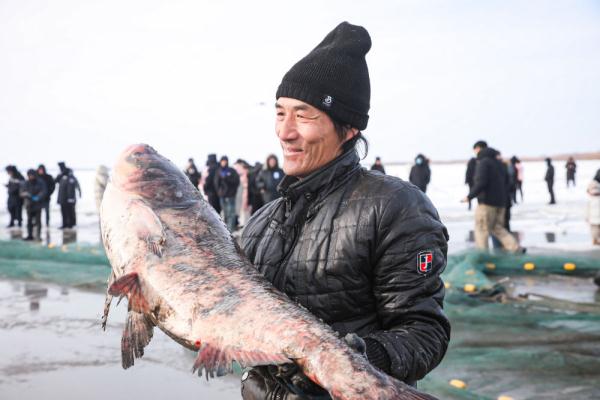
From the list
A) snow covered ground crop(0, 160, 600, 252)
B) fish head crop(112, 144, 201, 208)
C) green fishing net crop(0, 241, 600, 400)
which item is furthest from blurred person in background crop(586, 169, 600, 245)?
fish head crop(112, 144, 201, 208)

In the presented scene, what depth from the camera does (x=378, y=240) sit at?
1920 mm

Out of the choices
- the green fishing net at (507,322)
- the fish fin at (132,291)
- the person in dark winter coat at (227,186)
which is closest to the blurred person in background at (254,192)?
the person in dark winter coat at (227,186)

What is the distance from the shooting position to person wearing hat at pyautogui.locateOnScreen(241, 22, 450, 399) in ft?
6.09

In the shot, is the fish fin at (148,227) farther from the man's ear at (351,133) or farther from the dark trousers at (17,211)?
the dark trousers at (17,211)

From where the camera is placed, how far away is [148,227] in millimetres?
2029

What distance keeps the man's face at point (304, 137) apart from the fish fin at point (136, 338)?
700 mm

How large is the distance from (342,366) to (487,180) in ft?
33.5

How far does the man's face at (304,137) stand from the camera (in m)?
2.12

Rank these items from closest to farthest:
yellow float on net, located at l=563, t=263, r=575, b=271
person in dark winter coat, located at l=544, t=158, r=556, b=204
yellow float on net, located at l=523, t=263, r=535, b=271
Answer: yellow float on net, located at l=563, t=263, r=575, b=271
yellow float on net, located at l=523, t=263, r=535, b=271
person in dark winter coat, located at l=544, t=158, r=556, b=204

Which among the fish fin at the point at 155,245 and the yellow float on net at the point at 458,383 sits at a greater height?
the fish fin at the point at 155,245

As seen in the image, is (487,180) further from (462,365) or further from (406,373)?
(406,373)

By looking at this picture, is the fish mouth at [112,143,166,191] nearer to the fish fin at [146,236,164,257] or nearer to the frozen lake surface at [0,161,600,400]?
the fish fin at [146,236,164,257]

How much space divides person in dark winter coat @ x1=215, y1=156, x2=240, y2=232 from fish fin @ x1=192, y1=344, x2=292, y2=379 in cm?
1463

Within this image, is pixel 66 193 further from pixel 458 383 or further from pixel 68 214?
pixel 458 383
